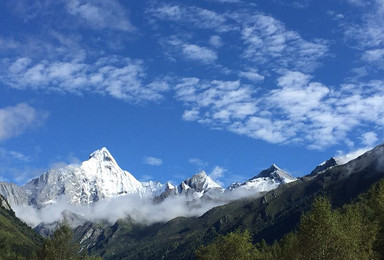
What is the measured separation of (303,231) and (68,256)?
245 ft

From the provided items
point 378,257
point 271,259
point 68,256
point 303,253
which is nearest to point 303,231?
point 303,253

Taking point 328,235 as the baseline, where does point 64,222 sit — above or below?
above

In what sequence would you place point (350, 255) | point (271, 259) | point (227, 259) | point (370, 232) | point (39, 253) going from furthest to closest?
point (271, 259), point (39, 253), point (227, 259), point (370, 232), point (350, 255)

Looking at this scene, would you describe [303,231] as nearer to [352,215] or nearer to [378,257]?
[352,215]

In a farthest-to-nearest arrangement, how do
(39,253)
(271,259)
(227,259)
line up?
(271,259)
(39,253)
(227,259)

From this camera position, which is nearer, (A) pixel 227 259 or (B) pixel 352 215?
(B) pixel 352 215

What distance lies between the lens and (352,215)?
4365 inches

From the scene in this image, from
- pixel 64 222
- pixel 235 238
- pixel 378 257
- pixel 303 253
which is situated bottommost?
pixel 378 257

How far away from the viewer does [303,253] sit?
91812 millimetres

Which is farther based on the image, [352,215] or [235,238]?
[235,238]

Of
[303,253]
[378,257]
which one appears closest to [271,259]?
[378,257]

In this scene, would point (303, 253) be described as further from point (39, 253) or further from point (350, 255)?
point (39, 253)

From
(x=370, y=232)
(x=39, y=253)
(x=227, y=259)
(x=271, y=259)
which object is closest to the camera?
(x=370, y=232)

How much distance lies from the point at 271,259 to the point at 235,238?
68.0 m
